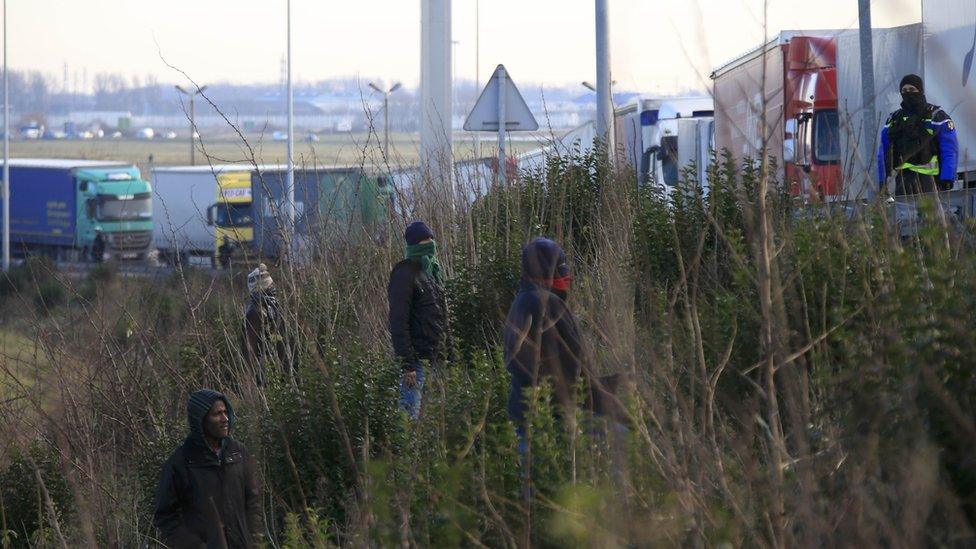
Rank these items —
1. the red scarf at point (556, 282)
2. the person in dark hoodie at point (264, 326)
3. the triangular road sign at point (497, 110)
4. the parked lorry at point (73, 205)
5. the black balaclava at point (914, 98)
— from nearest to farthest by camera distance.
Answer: the red scarf at point (556, 282) < the person in dark hoodie at point (264, 326) < the black balaclava at point (914, 98) < the triangular road sign at point (497, 110) < the parked lorry at point (73, 205)

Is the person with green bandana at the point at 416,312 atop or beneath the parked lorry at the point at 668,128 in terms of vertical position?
beneath

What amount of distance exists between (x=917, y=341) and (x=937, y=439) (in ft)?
0.90

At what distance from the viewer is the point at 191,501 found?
21.0 feet

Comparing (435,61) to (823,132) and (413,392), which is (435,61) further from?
(413,392)

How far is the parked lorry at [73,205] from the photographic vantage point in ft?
140

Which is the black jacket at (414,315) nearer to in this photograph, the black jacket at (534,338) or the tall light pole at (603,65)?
the black jacket at (534,338)

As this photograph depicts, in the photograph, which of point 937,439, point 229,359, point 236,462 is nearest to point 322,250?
point 229,359

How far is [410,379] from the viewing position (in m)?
7.91

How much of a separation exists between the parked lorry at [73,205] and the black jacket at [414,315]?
115 ft

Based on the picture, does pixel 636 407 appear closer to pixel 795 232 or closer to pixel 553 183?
pixel 795 232

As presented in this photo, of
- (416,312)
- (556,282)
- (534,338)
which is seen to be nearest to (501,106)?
(416,312)

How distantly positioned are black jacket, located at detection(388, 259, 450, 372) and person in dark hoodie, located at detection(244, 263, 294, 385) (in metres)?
0.75

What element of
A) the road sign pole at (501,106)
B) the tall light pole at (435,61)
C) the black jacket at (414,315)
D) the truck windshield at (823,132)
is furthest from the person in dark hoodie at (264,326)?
the truck windshield at (823,132)

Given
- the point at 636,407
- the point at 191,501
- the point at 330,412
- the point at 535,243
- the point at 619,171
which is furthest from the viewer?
the point at 619,171
